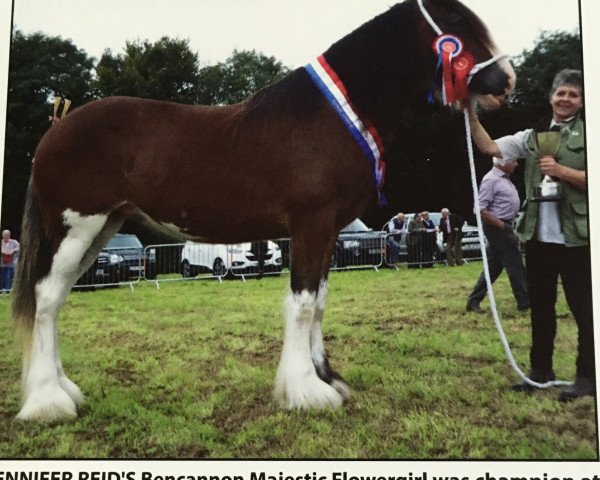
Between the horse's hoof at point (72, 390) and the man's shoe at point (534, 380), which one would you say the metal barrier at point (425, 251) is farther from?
the horse's hoof at point (72, 390)

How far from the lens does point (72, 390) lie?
2.16m

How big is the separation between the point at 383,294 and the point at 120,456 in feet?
4.91

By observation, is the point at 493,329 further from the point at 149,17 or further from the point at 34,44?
the point at 34,44

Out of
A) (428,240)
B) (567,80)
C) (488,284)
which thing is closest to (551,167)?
(567,80)

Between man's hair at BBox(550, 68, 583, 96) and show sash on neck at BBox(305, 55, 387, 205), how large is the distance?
863mm

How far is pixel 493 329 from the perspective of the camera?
2.39 m

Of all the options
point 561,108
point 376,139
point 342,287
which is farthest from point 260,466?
point 561,108

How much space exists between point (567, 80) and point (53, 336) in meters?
2.56

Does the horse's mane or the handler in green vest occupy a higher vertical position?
the horse's mane

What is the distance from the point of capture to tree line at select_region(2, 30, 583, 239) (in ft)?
7.66

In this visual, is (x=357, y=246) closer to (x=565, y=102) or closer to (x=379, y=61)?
(x=379, y=61)

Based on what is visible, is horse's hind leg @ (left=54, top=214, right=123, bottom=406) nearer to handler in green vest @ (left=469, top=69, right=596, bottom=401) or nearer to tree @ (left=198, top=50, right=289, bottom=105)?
tree @ (left=198, top=50, right=289, bottom=105)

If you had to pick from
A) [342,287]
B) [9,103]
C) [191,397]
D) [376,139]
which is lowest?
[191,397]

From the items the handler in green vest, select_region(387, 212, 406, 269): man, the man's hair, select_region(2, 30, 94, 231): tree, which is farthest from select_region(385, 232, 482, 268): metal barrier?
select_region(2, 30, 94, 231): tree
